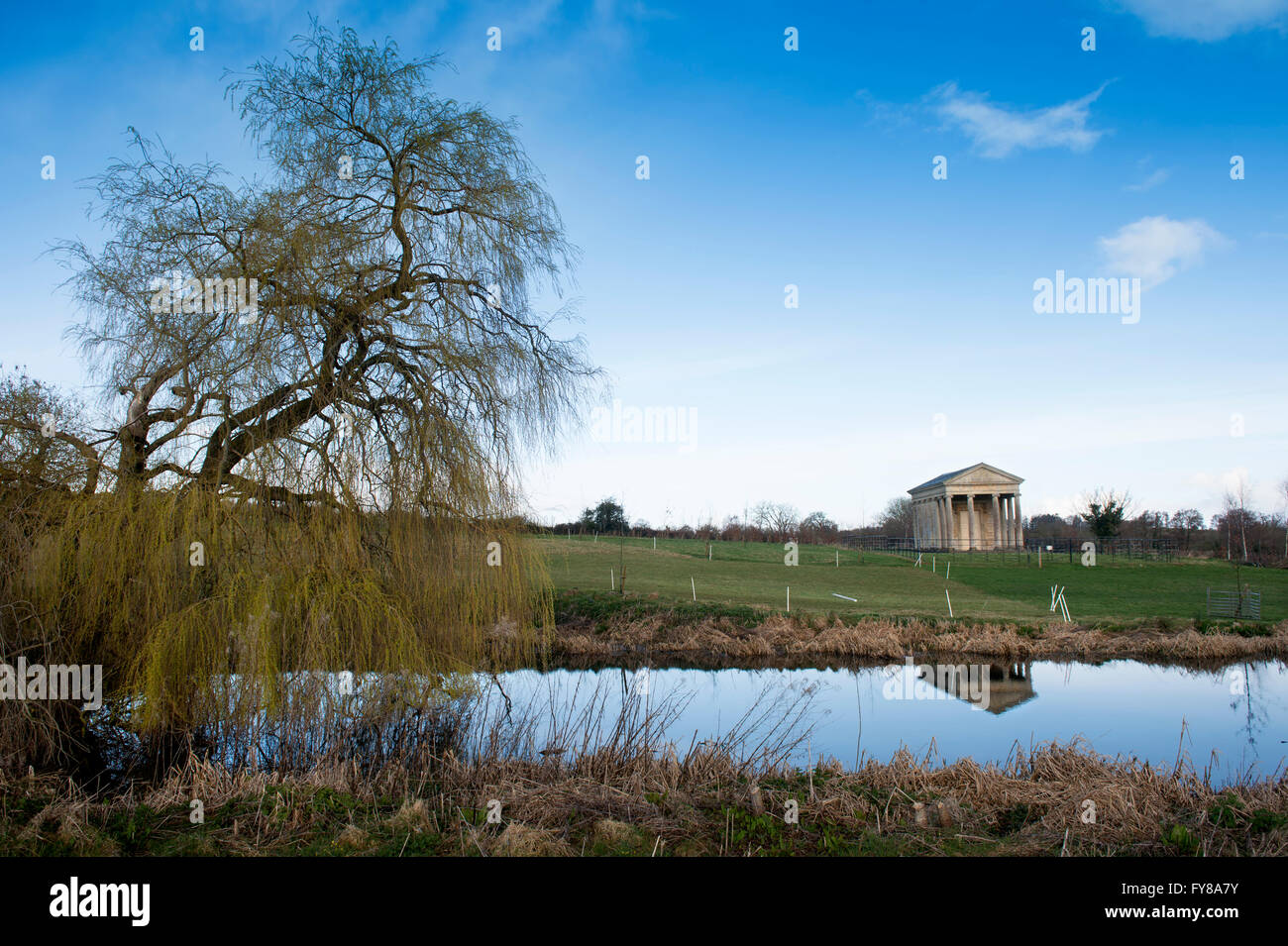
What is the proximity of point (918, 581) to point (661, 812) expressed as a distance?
110 ft

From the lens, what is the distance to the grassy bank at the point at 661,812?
5.73 meters

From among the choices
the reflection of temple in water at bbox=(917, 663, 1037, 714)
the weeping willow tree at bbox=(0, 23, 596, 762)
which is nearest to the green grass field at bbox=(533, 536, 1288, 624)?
the reflection of temple in water at bbox=(917, 663, 1037, 714)

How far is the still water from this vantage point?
11.1m

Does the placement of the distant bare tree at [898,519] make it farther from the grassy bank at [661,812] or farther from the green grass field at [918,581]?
the grassy bank at [661,812]

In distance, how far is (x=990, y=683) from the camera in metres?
17.0

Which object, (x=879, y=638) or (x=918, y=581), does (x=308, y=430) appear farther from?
(x=918, y=581)

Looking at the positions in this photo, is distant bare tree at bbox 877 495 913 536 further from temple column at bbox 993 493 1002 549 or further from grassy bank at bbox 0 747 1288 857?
grassy bank at bbox 0 747 1288 857

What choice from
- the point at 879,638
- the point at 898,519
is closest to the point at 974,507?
the point at 898,519

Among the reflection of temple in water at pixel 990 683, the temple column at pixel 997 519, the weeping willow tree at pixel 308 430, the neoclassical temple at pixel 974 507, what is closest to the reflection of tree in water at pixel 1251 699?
the reflection of temple in water at pixel 990 683

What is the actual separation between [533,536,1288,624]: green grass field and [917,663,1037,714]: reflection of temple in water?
5439 millimetres

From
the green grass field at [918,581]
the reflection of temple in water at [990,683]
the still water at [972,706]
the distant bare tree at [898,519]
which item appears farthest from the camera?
the distant bare tree at [898,519]

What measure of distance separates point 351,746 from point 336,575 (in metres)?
2.13

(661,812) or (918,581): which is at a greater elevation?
(661,812)

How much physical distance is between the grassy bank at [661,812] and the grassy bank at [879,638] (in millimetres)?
11817
